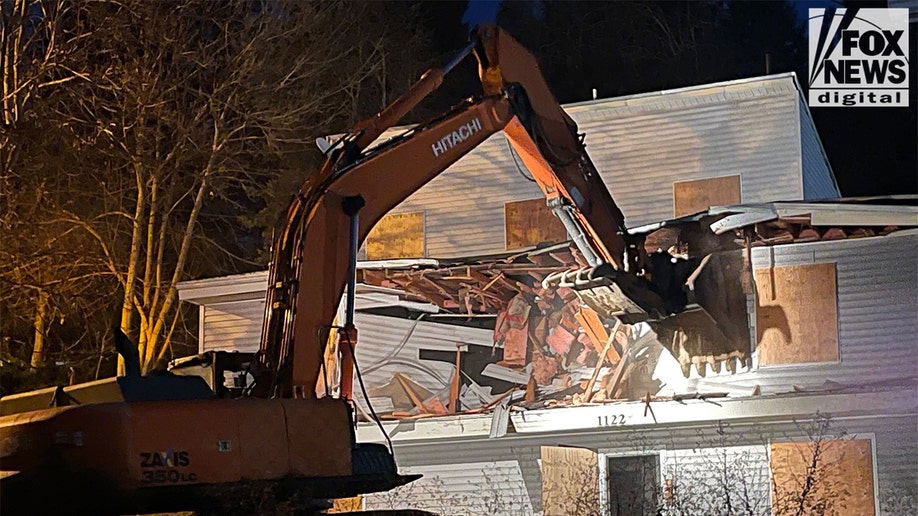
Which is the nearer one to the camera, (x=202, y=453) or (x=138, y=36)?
(x=202, y=453)

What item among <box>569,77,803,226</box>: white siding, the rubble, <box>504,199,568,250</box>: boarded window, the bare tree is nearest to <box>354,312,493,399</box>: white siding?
the rubble

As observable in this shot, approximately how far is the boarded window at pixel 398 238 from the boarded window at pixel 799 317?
7.45 m

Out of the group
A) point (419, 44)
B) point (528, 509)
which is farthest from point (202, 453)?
point (419, 44)

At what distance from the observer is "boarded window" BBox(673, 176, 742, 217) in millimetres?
19266

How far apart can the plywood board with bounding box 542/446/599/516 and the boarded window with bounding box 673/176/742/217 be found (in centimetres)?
490

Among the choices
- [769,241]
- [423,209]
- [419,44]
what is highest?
[419,44]

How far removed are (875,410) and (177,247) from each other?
20.8 meters

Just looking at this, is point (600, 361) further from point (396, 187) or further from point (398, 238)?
point (396, 187)

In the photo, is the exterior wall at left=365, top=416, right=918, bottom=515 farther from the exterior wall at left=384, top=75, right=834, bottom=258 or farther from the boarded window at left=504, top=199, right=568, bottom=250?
the exterior wall at left=384, top=75, right=834, bottom=258

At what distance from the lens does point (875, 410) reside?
47.3ft

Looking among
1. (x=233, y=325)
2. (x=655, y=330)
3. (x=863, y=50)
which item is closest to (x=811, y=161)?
(x=863, y=50)

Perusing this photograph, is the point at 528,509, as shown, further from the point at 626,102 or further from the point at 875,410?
the point at 626,102

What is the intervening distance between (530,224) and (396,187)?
987 cm

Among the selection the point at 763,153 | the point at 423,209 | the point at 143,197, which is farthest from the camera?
the point at 143,197
